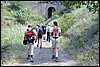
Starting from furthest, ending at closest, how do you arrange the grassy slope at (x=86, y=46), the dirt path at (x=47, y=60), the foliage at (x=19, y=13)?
1. the foliage at (x=19, y=13)
2. the dirt path at (x=47, y=60)
3. the grassy slope at (x=86, y=46)

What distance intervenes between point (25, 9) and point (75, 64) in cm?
3881

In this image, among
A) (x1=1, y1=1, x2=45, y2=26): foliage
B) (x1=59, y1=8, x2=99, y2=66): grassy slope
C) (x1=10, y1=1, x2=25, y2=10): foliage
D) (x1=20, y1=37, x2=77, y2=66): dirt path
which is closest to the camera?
(x1=59, y1=8, x2=99, y2=66): grassy slope

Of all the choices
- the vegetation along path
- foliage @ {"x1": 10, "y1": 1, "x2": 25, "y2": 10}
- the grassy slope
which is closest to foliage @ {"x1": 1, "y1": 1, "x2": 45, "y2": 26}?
foliage @ {"x1": 10, "y1": 1, "x2": 25, "y2": 10}

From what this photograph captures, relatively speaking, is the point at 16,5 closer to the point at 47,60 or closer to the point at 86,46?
the point at 86,46

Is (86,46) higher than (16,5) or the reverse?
the reverse

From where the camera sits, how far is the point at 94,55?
43.2 feet

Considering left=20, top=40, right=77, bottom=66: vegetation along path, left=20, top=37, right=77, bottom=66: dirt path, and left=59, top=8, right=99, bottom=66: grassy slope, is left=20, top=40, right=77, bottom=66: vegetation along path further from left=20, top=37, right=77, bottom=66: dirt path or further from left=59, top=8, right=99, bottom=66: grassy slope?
left=59, top=8, right=99, bottom=66: grassy slope

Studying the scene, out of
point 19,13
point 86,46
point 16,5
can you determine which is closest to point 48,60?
point 86,46

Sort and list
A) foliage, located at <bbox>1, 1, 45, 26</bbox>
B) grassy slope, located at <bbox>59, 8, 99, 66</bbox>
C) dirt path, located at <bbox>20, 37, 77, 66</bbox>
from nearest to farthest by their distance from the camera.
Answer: grassy slope, located at <bbox>59, 8, 99, 66</bbox> < dirt path, located at <bbox>20, 37, 77, 66</bbox> < foliage, located at <bbox>1, 1, 45, 26</bbox>

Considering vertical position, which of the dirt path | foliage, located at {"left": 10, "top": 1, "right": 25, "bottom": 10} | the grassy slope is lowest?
the dirt path

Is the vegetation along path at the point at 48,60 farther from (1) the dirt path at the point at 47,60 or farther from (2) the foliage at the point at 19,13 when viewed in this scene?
(2) the foliage at the point at 19,13

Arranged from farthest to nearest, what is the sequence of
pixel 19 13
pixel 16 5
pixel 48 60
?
1. pixel 16 5
2. pixel 19 13
3. pixel 48 60

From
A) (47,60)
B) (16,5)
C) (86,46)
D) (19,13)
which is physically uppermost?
(16,5)

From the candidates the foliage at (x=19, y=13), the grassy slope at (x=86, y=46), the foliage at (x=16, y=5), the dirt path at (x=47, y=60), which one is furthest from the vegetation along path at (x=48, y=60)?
the foliage at (x=16, y=5)
